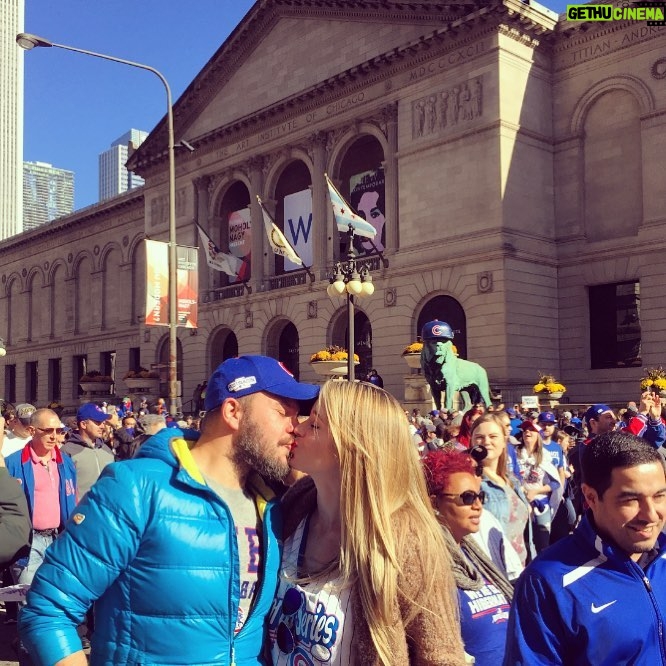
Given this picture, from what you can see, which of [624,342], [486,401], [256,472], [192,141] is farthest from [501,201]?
[256,472]

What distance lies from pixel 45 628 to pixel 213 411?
2.96 ft

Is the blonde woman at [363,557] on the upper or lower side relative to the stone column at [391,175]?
lower

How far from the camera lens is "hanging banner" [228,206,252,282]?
136 ft

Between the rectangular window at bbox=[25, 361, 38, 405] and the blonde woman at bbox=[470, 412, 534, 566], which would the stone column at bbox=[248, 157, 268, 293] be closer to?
the rectangular window at bbox=[25, 361, 38, 405]

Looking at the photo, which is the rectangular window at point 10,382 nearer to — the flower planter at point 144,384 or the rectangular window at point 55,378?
the rectangular window at point 55,378

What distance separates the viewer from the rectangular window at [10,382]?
214 ft

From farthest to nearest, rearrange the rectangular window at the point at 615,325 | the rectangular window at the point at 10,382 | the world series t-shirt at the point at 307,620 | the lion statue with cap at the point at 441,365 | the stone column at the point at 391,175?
the rectangular window at the point at 10,382 < the stone column at the point at 391,175 < the rectangular window at the point at 615,325 < the lion statue with cap at the point at 441,365 < the world series t-shirt at the point at 307,620

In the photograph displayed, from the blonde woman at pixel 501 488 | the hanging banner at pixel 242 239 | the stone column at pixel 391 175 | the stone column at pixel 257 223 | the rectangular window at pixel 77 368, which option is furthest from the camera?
the rectangular window at pixel 77 368

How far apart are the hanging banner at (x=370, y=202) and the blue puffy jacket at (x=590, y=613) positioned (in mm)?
32590

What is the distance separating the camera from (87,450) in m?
8.98

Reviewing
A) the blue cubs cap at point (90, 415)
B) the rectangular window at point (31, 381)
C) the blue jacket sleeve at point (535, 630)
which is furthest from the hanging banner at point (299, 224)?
the blue jacket sleeve at point (535, 630)

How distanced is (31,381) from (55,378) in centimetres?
389

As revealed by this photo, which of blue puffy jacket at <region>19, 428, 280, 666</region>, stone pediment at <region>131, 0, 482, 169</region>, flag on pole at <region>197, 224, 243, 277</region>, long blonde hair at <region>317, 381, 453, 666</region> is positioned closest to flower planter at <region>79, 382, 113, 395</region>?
stone pediment at <region>131, 0, 482, 169</region>

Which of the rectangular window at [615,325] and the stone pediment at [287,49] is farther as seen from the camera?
the stone pediment at [287,49]
